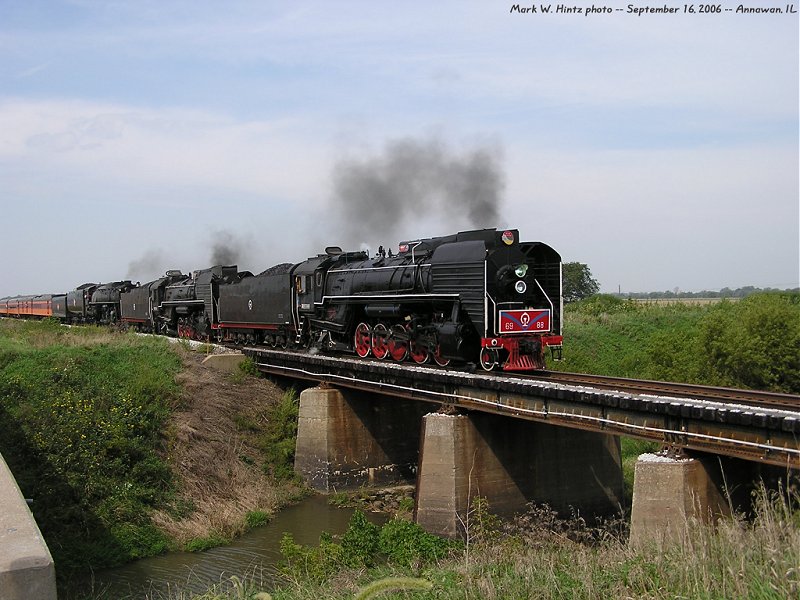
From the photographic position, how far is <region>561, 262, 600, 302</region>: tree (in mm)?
83375

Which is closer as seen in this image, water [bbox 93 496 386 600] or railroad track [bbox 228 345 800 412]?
railroad track [bbox 228 345 800 412]

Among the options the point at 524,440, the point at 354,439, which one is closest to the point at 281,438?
the point at 354,439

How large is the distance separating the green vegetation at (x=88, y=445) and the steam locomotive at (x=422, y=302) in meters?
4.72

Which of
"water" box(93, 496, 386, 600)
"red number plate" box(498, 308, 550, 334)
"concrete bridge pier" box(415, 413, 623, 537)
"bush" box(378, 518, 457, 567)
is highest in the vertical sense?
"red number plate" box(498, 308, 550, 334)

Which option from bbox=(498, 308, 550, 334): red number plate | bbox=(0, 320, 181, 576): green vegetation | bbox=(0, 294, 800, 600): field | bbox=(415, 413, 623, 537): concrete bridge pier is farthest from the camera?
bbox=(498, 308, 550, 334): red number plate

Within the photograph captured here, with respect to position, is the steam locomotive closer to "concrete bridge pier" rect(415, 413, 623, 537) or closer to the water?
"concrete bridge pier" rect(415, 413, 623, 537)

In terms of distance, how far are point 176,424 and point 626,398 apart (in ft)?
44.8

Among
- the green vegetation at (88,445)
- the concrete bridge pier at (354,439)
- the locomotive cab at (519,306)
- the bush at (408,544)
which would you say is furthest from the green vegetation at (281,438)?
the locomotive cab at (519,306)

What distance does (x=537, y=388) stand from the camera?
1430cm

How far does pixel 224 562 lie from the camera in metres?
16.2

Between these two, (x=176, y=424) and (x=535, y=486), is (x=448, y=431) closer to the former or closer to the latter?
(x=535, y=486)

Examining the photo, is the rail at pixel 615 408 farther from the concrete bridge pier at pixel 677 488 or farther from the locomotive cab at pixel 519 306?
the locomotive cab at pixel 519 306

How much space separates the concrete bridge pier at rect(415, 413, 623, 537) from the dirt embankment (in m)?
5.37

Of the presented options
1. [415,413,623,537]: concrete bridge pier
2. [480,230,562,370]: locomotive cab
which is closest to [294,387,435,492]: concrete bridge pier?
[415,413,623,537]: concrete bridge pier
